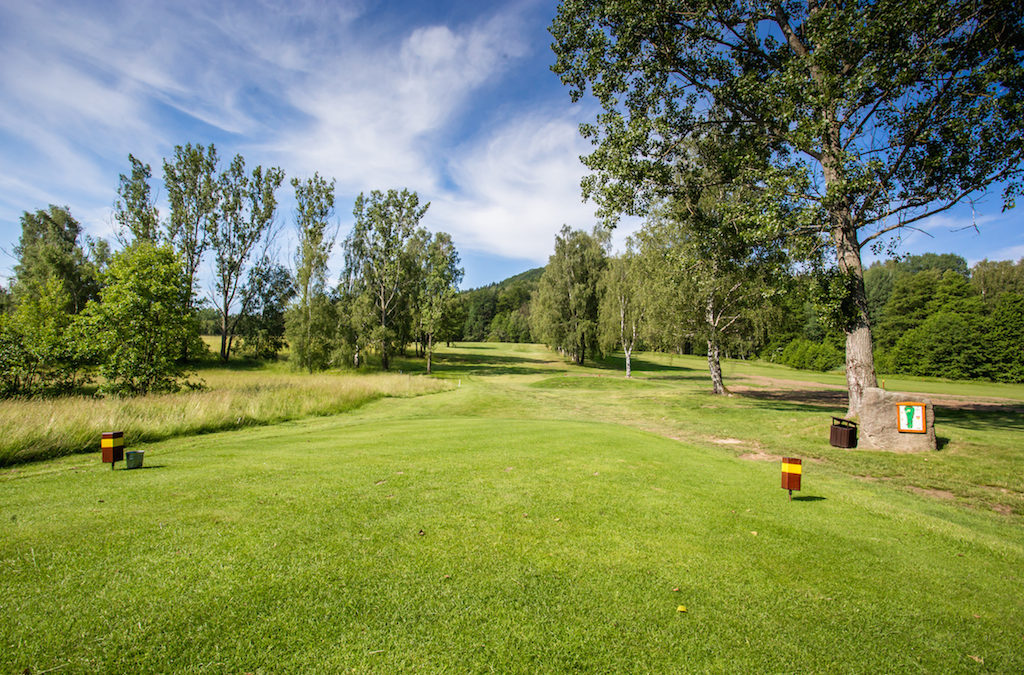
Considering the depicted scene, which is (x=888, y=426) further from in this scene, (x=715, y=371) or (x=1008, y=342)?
(x=1008, y=342)

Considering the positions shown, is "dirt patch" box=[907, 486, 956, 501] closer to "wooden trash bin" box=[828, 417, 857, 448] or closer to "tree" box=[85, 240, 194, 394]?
"wooden trash bin" box=[828, 417, 857, 448]

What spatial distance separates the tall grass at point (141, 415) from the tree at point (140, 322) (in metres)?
2.51

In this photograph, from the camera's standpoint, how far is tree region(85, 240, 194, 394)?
1809 cm

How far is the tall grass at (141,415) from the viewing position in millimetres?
10008

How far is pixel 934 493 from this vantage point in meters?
9.16

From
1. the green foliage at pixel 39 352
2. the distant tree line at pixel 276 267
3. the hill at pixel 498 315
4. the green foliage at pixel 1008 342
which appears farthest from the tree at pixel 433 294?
the hill at pixel 498 315

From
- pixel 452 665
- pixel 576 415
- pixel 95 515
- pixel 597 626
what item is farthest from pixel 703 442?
pixel 95 515

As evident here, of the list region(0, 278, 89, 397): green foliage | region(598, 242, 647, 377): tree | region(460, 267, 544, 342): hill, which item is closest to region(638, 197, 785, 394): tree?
region(598, 242, 647, 377): tree

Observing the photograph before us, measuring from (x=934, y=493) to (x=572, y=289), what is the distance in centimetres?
3959

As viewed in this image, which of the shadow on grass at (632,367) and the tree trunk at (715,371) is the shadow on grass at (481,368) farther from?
the tree trunk at (715,371)

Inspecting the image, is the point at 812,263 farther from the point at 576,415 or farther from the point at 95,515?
the point at 95,515

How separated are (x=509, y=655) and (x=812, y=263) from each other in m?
19.1

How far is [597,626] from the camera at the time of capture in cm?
341

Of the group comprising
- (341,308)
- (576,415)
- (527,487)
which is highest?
(341,308)
